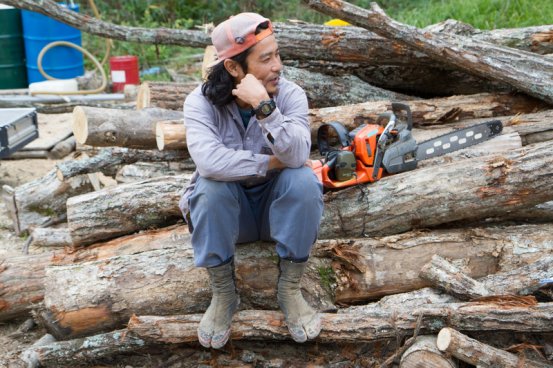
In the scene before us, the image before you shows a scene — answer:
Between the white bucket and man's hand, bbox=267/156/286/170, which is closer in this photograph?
man's hand, bbox=267/156/286/170

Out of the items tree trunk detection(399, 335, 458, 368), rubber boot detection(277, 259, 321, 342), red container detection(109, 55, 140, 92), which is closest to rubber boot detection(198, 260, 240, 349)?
rubber boot detection(277, 259, 321, 342)

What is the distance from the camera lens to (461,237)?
4148 millimetres

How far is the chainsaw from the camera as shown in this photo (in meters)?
4.09

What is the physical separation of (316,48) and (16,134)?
3.29 m

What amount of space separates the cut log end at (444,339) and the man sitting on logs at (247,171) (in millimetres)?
601

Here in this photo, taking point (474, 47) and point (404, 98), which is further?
point (404, 98)

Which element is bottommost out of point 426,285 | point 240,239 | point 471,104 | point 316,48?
point 426,285

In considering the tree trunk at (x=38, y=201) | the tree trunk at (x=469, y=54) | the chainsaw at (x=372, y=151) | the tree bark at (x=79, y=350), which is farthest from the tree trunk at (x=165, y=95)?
the tree bark at (x=79, y=350)

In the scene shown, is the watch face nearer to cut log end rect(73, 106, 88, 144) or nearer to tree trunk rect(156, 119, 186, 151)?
tree trunk rect(156, 119, 186, 151)

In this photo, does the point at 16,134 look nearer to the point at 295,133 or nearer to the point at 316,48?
the point at 316,48

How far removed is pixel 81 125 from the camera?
5.29 metres

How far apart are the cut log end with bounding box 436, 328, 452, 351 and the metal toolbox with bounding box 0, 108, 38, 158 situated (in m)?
4.85

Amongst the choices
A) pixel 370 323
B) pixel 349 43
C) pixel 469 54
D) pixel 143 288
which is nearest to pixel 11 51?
pixel 349 43

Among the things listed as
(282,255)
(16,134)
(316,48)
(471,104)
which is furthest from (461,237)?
(16,134)
